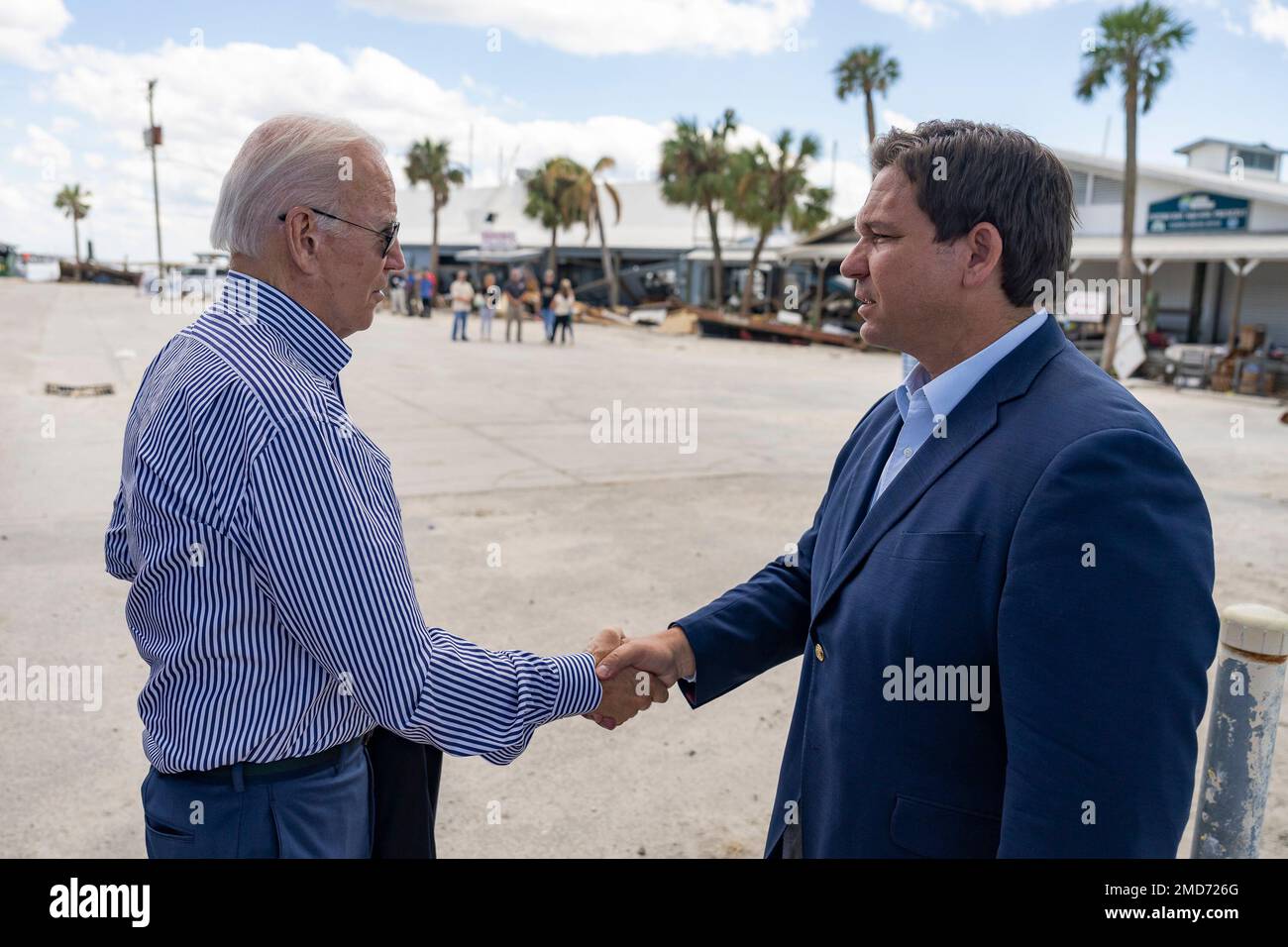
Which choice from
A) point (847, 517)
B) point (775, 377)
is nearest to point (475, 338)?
point (775, 377)

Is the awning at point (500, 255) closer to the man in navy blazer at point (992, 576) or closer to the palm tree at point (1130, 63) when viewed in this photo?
the palm tree at point (1130, 63)

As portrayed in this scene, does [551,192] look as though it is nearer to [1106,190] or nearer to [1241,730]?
[1106,190]

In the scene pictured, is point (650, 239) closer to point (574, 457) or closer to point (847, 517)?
point (574, 457)

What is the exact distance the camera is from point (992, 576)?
1.66 metres

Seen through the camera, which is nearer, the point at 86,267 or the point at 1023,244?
the point at 1023,244

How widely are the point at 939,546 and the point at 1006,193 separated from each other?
2.13 feet

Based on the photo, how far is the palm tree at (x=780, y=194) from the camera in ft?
121

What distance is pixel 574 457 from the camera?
33.3 ft

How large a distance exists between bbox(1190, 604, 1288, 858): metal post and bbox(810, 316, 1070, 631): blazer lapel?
1.31 meters

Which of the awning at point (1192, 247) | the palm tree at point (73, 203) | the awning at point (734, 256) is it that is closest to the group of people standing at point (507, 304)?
the awning at point (1192, 247)

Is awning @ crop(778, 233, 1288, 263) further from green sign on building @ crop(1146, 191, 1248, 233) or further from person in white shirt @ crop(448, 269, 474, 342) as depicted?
person in white shirt @ crop(448, 269, 474, 342)

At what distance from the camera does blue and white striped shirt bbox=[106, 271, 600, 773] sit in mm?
1636

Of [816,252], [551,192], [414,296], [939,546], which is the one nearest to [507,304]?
[414,296]
